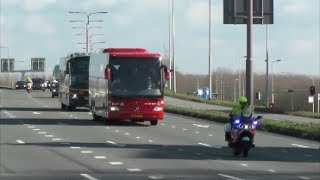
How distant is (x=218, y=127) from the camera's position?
3412 centimetres

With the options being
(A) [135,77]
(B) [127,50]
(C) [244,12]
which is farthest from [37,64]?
(C) [244,12]

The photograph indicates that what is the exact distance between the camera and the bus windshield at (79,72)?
45375mm

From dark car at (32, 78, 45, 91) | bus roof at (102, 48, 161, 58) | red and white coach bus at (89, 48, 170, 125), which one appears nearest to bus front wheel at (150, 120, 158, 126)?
red and white coach bus at (89, 48, 170, 125)

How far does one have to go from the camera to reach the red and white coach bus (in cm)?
3319

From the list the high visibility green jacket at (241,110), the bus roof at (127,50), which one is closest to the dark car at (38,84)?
the bus roof at (127,50)

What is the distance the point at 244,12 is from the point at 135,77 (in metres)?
5.37

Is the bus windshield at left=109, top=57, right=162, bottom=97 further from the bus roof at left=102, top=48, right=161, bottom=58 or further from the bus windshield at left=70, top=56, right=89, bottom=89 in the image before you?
the bus windshield at left=70, top=56, right=89, bottom=89

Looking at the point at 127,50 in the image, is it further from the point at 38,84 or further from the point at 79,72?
the point at 38,84

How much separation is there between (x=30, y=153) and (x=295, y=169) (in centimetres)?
715

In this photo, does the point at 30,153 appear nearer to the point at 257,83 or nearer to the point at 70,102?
the point at 70,102

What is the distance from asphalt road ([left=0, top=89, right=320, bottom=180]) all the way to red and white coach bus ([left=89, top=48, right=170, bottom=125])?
71 cm

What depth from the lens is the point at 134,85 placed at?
109 feet

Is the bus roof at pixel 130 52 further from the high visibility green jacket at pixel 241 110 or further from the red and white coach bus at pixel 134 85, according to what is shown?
the high visibility green jacket at pixel 241 110

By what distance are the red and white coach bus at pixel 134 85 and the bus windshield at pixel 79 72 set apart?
38.1ft
